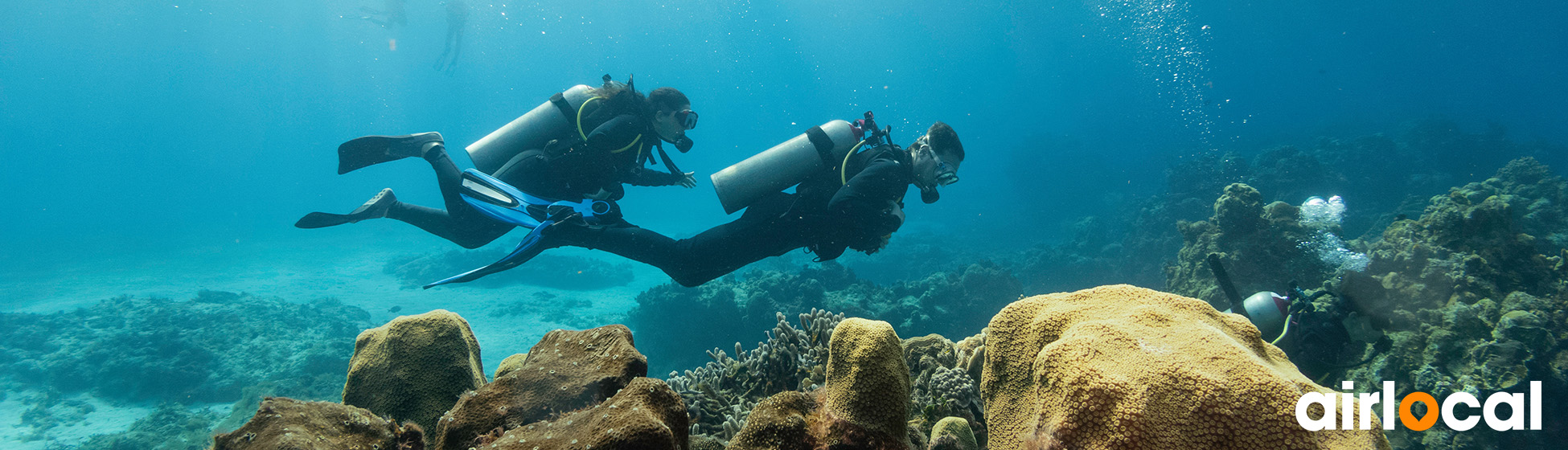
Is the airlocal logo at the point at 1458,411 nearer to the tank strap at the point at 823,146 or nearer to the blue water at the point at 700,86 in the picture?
the tank strap at the point at 823,146

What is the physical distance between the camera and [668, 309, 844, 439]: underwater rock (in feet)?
12.4

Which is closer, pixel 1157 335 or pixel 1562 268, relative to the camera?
pixel 1157 335

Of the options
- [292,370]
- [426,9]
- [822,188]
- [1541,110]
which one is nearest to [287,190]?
[426,9]

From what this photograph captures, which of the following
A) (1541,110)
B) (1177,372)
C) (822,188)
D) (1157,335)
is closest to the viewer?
(1177,372)

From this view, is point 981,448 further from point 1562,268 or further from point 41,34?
point 41,34

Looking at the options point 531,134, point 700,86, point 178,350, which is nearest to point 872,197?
point 531,134

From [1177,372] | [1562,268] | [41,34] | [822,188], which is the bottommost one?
[1177,372]

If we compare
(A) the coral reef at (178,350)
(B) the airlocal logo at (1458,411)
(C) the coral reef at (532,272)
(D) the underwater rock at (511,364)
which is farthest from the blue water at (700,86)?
(D) the underwater rock at (511,364)

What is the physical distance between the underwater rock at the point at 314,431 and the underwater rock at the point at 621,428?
51 cm

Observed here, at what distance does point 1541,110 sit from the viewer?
7869 centimetres

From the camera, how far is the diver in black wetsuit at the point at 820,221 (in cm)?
561

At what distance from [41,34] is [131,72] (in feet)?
71.5

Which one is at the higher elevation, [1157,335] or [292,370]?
[1157,335]

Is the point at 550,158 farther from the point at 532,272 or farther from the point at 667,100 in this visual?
the point at 532,272
